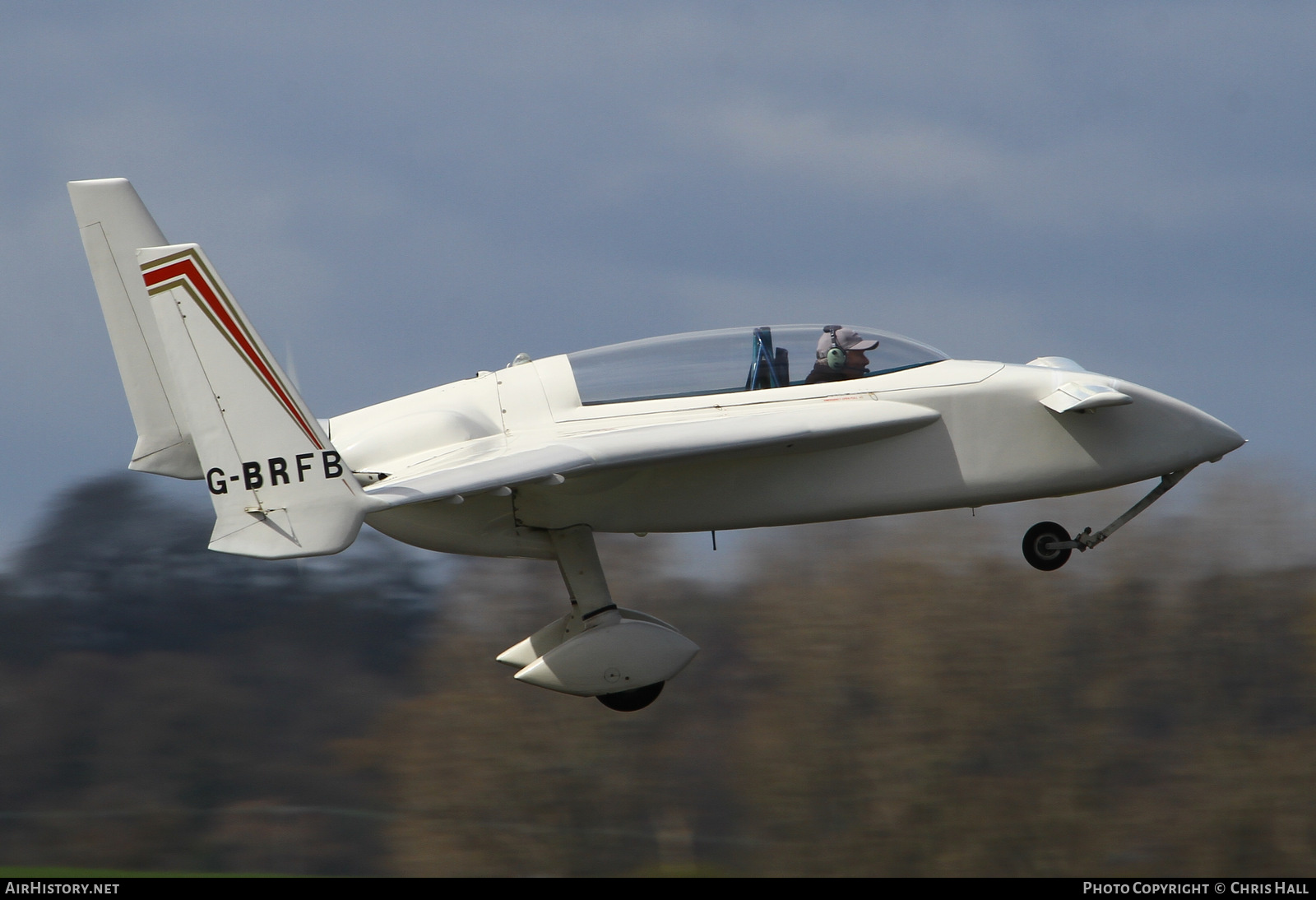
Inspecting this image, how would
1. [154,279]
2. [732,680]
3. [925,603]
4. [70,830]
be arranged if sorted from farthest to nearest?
1. [70,830]
2. [732,680]
3. [925,603]
4. [154,279]

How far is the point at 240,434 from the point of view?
32.8 ft

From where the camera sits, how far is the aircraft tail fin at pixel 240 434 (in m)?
9.91

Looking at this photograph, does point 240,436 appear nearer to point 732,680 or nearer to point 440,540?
point 440,540

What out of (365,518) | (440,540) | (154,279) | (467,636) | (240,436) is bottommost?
(467,636)

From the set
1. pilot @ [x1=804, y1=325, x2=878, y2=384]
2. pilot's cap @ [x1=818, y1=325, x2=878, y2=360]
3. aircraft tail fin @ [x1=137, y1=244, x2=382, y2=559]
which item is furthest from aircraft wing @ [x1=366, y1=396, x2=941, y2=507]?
pilot's cap @ [x1=818, y1=325, x2=878, y2=360]

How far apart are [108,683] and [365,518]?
5323 centimetres

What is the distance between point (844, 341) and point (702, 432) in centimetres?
197

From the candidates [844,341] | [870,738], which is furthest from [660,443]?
[870,738]

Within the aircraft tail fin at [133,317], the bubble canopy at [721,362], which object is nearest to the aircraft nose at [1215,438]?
the bubble canopy at [721,362]

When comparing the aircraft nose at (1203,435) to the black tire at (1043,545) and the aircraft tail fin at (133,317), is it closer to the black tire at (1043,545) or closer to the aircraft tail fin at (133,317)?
the black tire at (1043,545)

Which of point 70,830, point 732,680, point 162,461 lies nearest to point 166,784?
point 70,830

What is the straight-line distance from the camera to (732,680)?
4259 cm

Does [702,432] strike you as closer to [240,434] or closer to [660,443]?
[660,443]

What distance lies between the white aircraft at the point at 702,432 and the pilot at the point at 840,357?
0.02m
